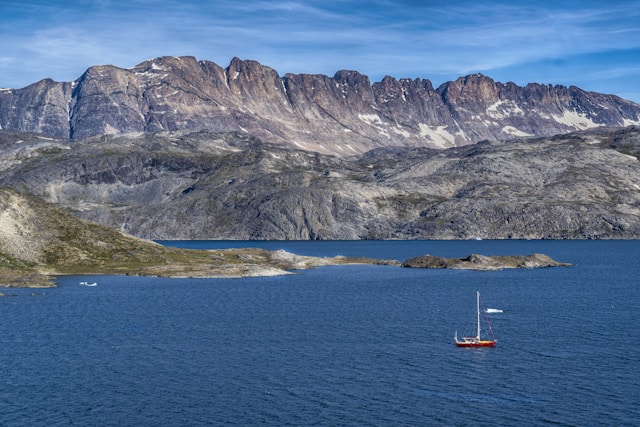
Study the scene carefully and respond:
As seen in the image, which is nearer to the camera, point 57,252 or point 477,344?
point 477,344

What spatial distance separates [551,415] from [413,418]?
1169 cm

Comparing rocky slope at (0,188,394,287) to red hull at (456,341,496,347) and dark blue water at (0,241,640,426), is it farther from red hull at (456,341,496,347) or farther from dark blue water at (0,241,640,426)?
red hull at (456,341,496,347)

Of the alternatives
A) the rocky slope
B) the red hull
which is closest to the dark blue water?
the red hull

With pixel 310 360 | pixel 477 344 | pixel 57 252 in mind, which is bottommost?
pixel 310 360

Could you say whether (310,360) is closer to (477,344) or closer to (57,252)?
(477,344)

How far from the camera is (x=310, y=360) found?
88188 millimetres

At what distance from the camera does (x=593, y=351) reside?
92312 millimetres

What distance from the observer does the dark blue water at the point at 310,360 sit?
67.8m

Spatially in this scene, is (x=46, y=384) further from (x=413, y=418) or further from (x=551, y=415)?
(x=551, y=415)

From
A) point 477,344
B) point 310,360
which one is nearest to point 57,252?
point 310,360

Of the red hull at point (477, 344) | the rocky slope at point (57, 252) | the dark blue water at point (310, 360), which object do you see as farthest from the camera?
the rocky slope at point (57, 252)

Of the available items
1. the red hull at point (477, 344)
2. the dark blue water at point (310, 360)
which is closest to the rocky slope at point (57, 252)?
→ the dark blue water at point (310, 360)

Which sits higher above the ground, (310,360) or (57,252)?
(57,252)

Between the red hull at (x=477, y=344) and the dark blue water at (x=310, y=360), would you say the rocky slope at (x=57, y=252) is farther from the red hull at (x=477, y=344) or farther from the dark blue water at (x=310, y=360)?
the red hull at (x=477, y=344)
